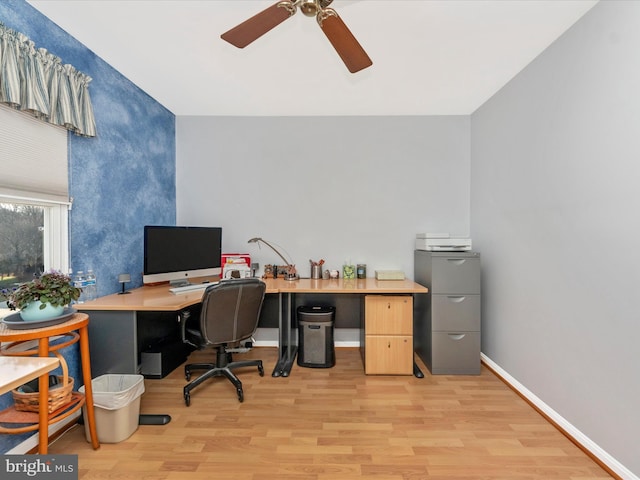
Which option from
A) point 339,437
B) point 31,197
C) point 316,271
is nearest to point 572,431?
point 339,437

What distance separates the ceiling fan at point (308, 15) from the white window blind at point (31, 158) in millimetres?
1300

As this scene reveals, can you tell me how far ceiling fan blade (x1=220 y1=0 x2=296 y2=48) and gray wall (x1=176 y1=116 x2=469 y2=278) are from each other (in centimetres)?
174

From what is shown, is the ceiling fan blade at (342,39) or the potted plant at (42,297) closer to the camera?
the ceiling fan blade at (342,39)

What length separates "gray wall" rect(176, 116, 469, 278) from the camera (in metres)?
3.27

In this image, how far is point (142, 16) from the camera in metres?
1.82

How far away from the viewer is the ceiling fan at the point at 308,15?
4.40ft

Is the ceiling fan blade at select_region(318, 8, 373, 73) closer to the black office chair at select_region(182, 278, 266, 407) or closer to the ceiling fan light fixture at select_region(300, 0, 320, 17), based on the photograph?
the ceiling fan light fixture at select_region(300, 0, 320, 17)

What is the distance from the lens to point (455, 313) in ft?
8.79

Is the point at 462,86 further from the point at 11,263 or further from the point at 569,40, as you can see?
the point at 11,263

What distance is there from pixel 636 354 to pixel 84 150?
11.8ft

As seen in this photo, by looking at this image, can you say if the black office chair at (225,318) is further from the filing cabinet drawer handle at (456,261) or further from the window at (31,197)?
the filing cabinet drawer handle at (456,261)

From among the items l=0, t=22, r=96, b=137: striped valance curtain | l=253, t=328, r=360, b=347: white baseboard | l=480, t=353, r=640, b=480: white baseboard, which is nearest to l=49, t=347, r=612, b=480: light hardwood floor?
l=480, t=353, r=640, b=480: white baseboard

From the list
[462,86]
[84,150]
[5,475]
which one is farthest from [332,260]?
[5,475]

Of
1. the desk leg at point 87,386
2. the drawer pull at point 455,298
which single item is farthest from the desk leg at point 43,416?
the drawer pull at point 455,298
